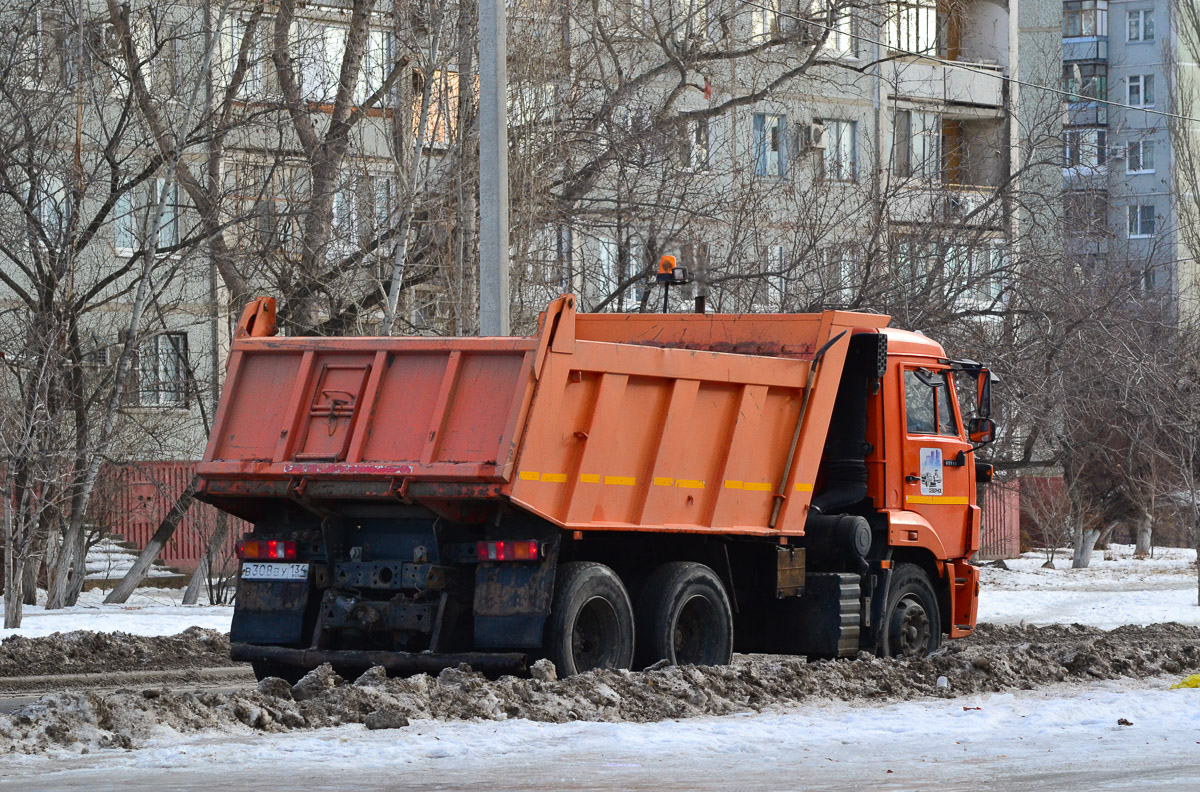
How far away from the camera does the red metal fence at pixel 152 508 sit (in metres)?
23.5

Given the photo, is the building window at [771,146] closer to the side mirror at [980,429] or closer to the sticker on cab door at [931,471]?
the side mirror at [980,429]

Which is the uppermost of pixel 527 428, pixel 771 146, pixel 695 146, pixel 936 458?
pixel 771 146

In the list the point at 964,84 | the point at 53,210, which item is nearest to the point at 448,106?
the point at 53,210

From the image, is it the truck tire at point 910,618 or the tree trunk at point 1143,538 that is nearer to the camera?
the truck tire at point 910,618

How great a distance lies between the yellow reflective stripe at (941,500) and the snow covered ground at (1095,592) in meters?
5.20

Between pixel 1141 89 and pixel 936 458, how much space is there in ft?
242

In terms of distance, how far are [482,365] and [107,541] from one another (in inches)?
722

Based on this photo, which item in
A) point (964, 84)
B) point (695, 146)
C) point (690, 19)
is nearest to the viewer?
point (690, 19)

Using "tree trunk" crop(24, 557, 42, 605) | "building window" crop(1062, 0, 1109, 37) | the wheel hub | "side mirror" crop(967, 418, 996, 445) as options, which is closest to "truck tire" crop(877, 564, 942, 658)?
the wheel hub

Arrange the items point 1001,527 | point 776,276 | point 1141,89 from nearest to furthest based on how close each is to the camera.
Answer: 1. point 776,276
2. point 1001,527
3. point 1141,89

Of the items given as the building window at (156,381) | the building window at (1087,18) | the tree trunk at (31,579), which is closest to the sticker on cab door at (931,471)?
the tree trunk at (31,579)

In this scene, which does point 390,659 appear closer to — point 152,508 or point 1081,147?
point 152,508

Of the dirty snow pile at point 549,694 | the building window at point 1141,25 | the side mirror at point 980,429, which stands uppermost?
the building window at point 1141,25

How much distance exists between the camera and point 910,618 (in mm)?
14031
